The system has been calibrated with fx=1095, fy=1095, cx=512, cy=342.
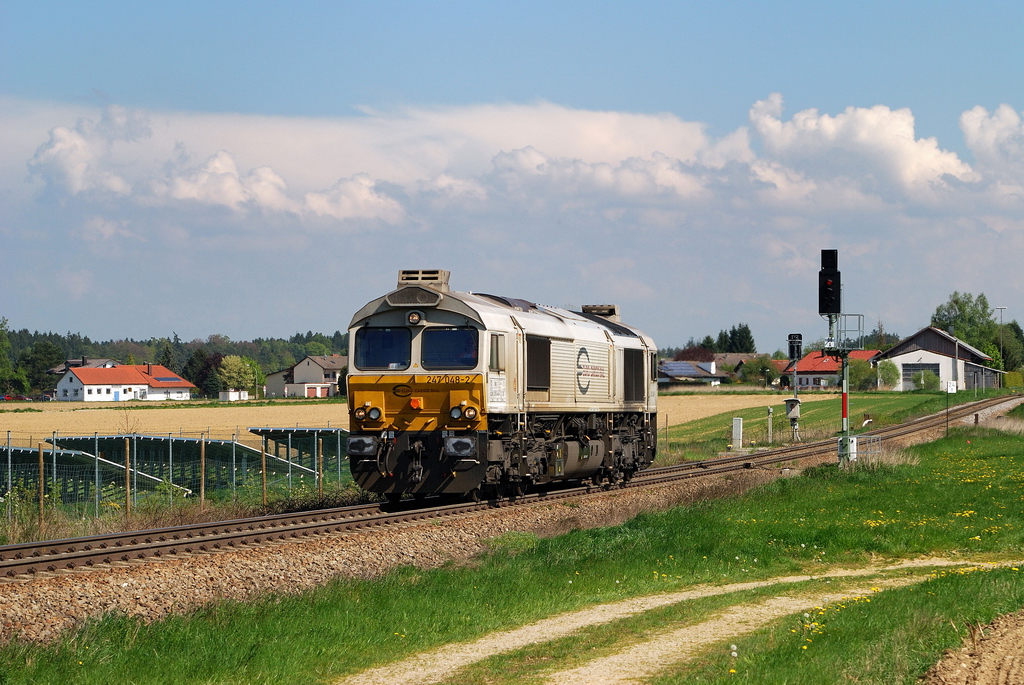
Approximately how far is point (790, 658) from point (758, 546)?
27.6 feet

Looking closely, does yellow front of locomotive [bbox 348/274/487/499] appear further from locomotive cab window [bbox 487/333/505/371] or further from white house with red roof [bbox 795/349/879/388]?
white house with red roof [bbox 795/349/879/388]

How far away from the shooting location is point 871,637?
11.7 meters

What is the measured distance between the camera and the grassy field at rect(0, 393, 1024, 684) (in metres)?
10.8

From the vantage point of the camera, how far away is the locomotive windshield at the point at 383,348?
71.6 feet

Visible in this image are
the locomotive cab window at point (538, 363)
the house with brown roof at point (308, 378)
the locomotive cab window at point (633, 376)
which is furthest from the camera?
the house with brown roof at point (308, 378)

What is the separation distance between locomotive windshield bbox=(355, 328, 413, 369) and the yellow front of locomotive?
0.02 m

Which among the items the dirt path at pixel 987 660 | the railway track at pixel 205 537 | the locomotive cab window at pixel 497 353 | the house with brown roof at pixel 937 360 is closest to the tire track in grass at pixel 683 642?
the dirt path at pixel 987 660

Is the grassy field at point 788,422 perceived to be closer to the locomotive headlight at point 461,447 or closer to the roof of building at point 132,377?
the locomotive headlight at point 461,447

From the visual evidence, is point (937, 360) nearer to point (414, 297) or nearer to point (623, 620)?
point (414, 297)

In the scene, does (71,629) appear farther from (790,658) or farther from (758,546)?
(758,546)

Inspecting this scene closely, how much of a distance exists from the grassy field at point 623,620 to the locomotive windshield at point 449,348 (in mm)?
3635

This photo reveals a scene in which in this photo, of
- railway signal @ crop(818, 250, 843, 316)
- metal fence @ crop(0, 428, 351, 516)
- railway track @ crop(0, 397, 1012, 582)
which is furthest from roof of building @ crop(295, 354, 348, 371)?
railway track @ crop(0, 397, 1012, 582)

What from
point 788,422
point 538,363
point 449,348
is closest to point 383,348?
point 449,348

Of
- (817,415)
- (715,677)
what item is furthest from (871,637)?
(817,415)
